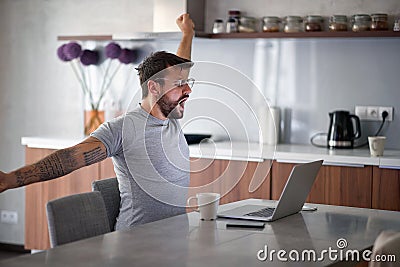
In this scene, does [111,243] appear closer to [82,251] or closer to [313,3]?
[82,251]

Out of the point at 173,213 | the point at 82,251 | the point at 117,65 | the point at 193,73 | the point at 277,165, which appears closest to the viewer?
the point at 82,251

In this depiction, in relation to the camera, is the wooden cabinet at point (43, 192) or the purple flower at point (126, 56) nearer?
the wooden cabinet at point (43, 192)

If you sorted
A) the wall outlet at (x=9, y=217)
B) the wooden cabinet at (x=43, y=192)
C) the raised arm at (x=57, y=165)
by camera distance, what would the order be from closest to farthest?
the raised arm at (x=57, y=165) < the wooden cabinet at (x=43, y=192) < the wall outlet at (x=9, y=217)

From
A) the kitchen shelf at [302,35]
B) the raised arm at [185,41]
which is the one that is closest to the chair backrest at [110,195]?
the raised arm at [185,41]

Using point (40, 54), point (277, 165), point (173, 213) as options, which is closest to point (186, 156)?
point (173, 213)

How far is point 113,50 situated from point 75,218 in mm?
2799

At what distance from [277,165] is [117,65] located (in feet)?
5.25

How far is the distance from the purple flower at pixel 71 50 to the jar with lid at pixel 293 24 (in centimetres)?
153

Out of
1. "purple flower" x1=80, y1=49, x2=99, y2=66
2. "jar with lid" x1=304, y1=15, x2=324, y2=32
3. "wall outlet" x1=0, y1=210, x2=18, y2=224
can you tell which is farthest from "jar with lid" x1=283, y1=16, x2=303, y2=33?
"wall outlet" x1=0, y1=210, x2=18, y2=224

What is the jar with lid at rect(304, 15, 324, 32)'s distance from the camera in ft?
15.5

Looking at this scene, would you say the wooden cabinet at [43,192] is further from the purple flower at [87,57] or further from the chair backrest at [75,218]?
the chair backrest at [75,218]

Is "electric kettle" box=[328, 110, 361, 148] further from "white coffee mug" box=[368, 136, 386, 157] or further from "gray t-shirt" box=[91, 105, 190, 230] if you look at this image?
"gray t-shirt" box=[91, 105, 190, 230]

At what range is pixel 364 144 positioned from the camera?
4809 mm

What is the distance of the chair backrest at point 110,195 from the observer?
3.11 metres
